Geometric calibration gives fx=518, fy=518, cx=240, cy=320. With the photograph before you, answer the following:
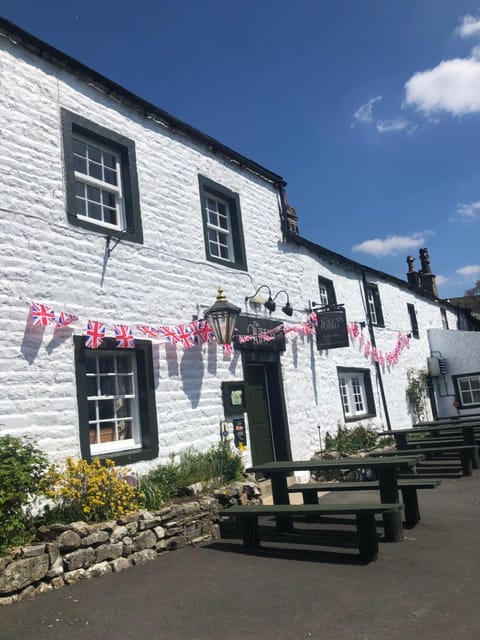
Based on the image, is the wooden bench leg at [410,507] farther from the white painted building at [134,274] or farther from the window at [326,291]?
the window at [326,291]

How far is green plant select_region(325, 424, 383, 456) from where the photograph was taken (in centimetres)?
1119

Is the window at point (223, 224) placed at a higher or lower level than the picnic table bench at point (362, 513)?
higher

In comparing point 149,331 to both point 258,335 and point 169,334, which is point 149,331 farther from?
point 258,335

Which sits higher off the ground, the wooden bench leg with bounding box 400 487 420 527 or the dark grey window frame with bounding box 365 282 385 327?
the dark grey window frame with bounding box 365 282 385 327

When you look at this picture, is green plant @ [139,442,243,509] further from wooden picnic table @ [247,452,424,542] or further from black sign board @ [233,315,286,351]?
black sign board @ [233,315,286,351]

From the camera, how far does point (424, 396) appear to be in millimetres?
17312

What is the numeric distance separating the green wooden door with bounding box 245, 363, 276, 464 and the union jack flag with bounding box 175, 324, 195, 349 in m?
1.60

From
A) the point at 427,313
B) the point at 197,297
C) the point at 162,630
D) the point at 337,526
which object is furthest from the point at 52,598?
the point at 427,313

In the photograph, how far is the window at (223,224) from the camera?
9.59m

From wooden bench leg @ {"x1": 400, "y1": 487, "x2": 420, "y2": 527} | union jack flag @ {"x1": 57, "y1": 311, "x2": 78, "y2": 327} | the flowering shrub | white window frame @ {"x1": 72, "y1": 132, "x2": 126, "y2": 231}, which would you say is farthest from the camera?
white window frame @ {"x1": 72, "y1": 132, "x2": 126, "y2": 231}

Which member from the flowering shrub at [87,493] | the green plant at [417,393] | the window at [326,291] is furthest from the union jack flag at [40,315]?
the green plant at [417,393]

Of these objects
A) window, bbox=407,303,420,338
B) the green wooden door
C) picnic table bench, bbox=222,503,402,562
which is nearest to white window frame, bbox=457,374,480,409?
window, bbox=407,303,420,338

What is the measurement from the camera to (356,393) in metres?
14.0

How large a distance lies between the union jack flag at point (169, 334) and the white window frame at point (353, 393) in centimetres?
603
